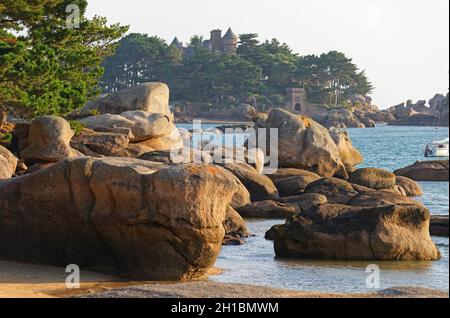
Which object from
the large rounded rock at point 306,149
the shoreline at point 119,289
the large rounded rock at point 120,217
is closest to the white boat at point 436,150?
the large rounded rock at point 306,149

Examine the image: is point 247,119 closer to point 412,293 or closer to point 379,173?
point 379,173

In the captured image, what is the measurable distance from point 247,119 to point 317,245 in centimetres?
8821

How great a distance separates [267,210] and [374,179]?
308 inches

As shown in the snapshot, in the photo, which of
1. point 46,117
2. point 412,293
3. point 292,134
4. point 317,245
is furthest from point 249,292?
point 292,134

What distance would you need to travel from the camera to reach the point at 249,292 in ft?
32.9

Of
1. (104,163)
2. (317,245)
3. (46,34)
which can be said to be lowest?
(317,245)

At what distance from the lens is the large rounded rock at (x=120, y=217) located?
13.7m

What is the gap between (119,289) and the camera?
10.2 m

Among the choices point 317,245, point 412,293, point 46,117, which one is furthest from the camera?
point 46,117

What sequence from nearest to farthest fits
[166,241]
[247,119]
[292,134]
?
[166,241]
[292,134]
[247,119]

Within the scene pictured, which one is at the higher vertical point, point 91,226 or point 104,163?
point 104,163

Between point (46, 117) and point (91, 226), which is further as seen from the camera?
point (46, 117)

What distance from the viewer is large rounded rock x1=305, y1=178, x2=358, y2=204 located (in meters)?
24.6

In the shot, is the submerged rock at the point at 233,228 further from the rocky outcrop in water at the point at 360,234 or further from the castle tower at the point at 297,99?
the castle tower at the point at 297,99
